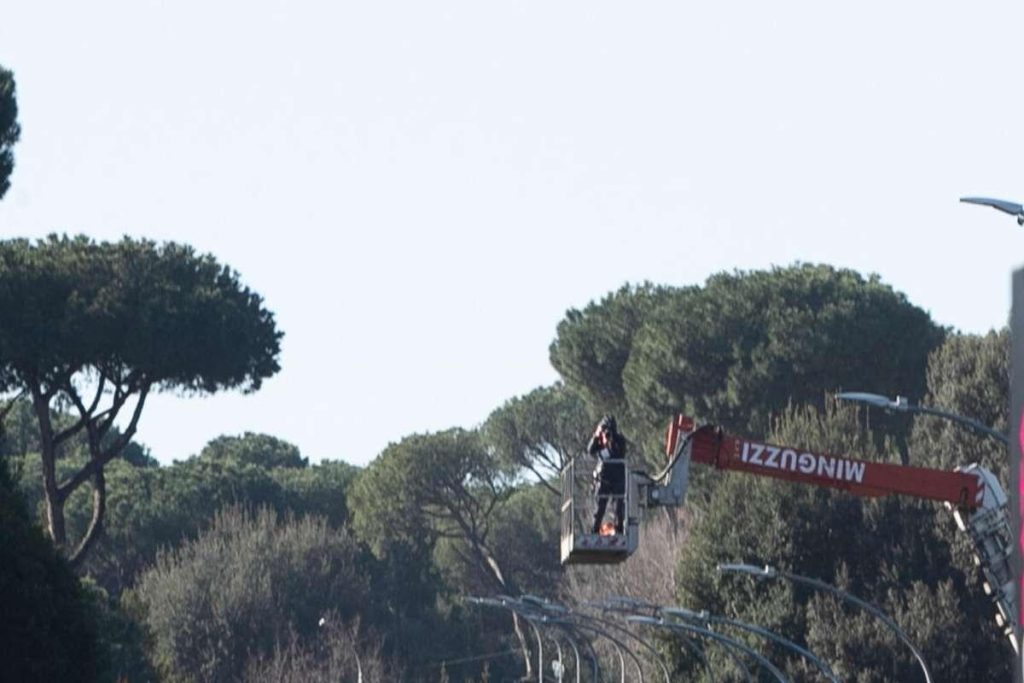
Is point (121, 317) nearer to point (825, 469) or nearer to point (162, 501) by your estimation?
point (162, 501)

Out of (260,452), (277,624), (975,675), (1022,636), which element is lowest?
(1022,636)

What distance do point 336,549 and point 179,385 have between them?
24043 millimetres

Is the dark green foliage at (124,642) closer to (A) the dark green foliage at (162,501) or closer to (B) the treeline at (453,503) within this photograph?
(B) the treeline at (453,503)

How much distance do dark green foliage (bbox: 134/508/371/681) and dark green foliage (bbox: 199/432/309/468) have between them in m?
17.1

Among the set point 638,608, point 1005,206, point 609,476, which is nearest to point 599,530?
point 609,476

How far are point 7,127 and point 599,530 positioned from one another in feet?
80.2

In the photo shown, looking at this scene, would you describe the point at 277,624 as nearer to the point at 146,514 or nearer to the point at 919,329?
the point at 146,514

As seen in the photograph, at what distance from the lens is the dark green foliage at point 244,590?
82.2m

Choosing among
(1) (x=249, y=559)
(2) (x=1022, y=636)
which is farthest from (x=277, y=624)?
(2) (x=1022, y=636)

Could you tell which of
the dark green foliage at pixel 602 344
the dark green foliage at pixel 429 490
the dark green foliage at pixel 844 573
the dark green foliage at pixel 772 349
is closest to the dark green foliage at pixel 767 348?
the dark green foliage at pixel 772 349

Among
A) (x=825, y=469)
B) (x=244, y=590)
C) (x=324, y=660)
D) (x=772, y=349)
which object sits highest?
(x=772, y=349)

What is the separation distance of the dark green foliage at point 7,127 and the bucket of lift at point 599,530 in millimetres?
21804

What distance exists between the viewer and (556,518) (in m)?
88.8

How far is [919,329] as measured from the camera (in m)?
64.2
